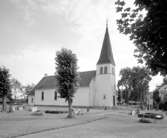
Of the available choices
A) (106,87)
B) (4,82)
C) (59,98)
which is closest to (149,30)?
(4,82)

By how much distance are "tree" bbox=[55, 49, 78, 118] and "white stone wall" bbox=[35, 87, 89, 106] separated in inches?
907

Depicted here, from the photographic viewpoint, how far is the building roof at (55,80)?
49.8 m

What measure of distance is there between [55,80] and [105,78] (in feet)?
58.2

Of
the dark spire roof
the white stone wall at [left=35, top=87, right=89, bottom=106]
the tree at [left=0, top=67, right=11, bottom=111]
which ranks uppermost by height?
the dark spire roof

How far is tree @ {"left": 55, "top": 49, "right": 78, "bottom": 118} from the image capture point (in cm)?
2509

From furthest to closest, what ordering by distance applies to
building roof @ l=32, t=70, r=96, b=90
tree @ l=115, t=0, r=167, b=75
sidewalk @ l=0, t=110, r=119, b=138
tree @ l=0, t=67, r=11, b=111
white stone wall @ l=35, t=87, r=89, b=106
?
building roof @ l=32, t=70, r=96, b=90, white stone wall @ l=35, t=87, r=89, b=106, tree @ l=0, t=67, r=11, b=111, sidewalk @ l=0, t=110, r=119, b=138, tree @ l=115, t=0, r=167, b=75

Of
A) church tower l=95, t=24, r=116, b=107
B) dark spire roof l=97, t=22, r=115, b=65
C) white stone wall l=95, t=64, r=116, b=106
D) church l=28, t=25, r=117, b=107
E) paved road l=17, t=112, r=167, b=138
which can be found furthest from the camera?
dark spire roof l=97, t=22, r=115, b=65

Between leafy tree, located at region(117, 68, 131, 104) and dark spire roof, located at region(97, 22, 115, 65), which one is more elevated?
dark spire roof, located at region(97, 22, 115, 65)

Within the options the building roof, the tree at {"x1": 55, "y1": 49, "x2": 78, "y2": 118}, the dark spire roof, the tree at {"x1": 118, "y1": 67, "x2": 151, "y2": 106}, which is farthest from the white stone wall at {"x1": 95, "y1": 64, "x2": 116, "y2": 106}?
the tree at {"x1": 55, "y1": 49, "x2": 78, "y2": 118}

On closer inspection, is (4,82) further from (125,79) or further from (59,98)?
(125,79)

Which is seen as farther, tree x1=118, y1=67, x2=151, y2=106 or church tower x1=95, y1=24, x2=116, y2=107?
tree x1=118, y1=67, x2=151, y2=106

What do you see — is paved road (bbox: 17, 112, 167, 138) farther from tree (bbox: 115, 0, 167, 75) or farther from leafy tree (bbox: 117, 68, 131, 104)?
leafy tree (bbox: 117, 68, 131, 104)

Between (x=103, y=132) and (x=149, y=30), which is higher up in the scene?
(x=149, y=30)

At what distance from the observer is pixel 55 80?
58.1m
